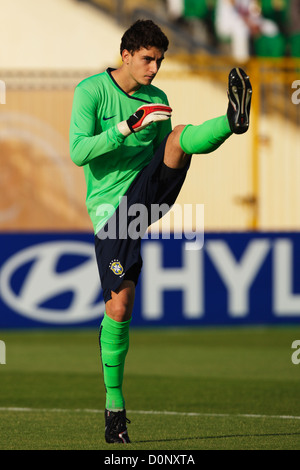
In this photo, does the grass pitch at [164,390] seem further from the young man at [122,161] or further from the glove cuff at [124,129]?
the glove cuff at [124,129]

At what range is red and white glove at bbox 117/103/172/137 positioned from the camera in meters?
5.49

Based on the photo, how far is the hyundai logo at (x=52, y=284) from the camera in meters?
11.8

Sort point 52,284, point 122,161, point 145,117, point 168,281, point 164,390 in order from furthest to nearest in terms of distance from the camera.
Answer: point 168,281 < point 52,284 < point 164,390 < point 122,161 < point 145,117

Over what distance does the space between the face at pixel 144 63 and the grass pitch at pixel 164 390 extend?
206 centimetres

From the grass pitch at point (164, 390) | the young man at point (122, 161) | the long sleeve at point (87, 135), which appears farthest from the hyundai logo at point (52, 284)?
the long sleeve at point (87, 135)

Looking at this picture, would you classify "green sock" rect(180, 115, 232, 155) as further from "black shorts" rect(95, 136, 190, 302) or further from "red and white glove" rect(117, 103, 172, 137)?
"black shorts" rect(95, 136, 190, 302)

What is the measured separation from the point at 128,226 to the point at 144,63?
3.04 ft

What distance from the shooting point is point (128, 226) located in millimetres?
5879

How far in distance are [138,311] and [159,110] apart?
6.72 metres

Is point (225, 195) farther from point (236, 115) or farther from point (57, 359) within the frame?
point (236, 115)

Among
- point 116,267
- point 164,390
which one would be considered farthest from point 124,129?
point 164,390

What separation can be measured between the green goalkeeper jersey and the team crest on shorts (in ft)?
0.75

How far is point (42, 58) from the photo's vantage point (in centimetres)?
1873

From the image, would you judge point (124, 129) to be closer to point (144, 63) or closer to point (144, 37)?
point (144, 63)
